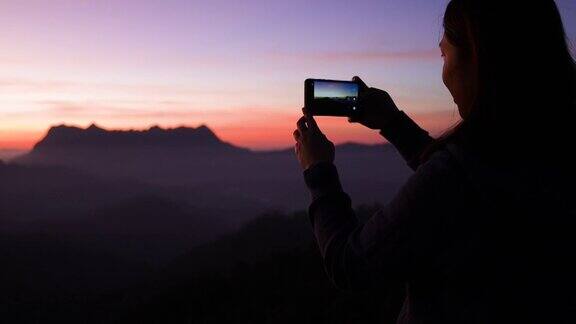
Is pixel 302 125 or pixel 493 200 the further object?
pixel 302 125

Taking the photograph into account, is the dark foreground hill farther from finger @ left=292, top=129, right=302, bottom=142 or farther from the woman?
finger @ left=292, top=129, right=302, bottom=142

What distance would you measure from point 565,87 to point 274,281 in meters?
16.2

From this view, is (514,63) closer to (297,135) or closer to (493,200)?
(493,200)

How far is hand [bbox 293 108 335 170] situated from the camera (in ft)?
5.91

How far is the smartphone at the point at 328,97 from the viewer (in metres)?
2.47

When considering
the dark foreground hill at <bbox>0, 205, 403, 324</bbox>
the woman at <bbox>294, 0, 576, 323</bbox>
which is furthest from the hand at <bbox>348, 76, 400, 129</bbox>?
the woman at <bbox>294, 0, 576, 323</bbox>

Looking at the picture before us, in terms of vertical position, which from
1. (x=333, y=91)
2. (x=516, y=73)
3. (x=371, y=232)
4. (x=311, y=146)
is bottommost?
(x=371, y=232)

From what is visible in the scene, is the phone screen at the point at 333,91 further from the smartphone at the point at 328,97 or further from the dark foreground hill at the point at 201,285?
the dark foreground hill at the point at 201,285

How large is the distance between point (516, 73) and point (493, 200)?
39 centimetres

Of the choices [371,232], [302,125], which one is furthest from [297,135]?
[371,232]

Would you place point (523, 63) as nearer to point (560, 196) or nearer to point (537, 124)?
point (537, 124)

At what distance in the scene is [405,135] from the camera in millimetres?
2525

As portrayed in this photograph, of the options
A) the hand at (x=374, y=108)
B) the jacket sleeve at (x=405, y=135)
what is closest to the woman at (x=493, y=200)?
the jacket sleeve at (x=405, y=135)

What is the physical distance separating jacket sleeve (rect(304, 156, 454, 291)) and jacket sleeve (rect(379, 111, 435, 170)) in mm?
912
